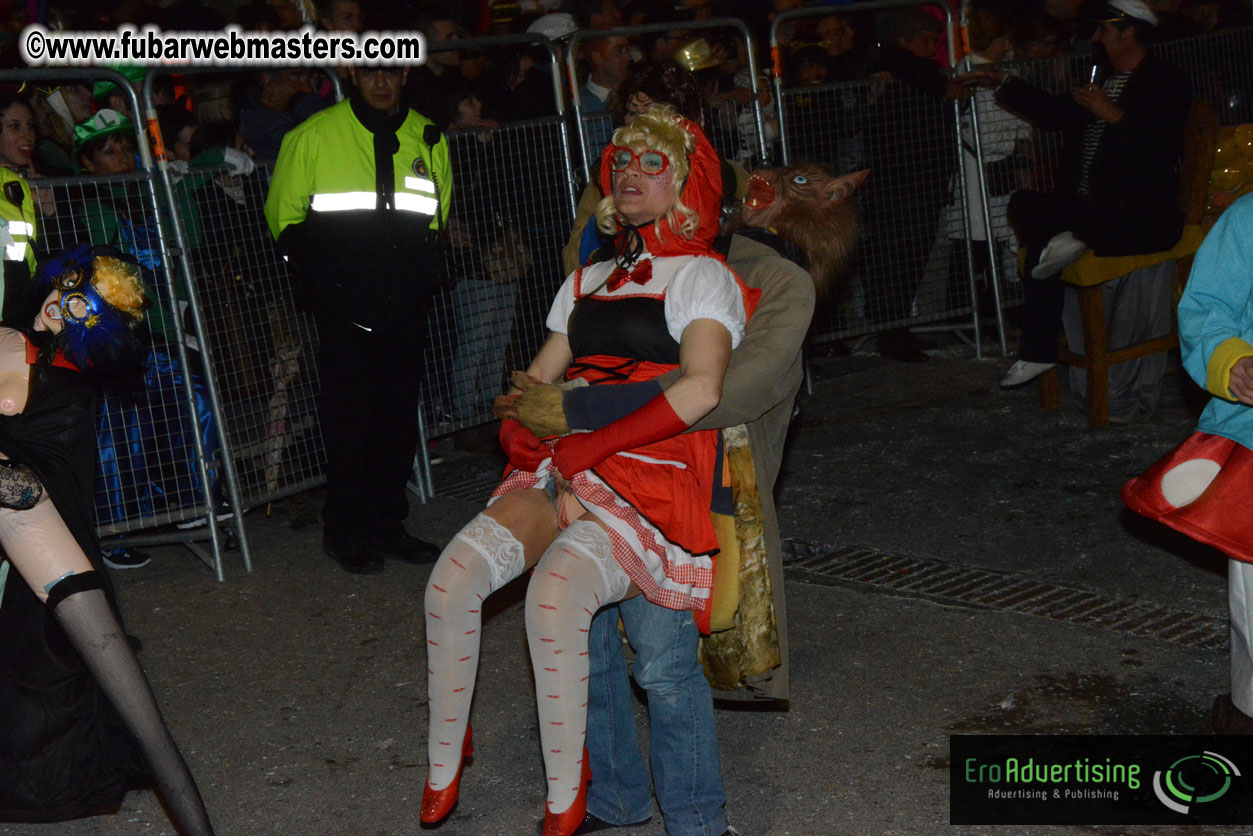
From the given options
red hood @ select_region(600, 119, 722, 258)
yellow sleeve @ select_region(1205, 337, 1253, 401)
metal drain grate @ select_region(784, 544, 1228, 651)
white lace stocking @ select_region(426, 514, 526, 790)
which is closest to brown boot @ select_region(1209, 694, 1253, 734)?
metal drain grate @ select_region(784, 544, 1228, 651)

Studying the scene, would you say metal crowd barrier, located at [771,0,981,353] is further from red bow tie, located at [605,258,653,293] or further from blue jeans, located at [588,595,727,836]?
blue jeans, located at [588,595,727,836]

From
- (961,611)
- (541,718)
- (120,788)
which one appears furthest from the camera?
(961,611)

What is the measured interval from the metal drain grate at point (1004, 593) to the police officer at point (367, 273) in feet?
5.76

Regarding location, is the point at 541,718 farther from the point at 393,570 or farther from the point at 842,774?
the point at 393,570

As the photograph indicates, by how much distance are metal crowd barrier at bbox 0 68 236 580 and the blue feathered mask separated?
79.6 inches

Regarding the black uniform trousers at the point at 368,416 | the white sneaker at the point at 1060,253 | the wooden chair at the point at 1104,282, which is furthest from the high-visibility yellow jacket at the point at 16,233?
the wooden chair at the point at 1104,282

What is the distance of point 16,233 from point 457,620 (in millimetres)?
2461

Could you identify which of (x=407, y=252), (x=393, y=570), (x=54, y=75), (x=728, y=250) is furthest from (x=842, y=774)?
(x=54, y=75)

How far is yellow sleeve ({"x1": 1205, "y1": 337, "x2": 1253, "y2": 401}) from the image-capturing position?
11.5 feet

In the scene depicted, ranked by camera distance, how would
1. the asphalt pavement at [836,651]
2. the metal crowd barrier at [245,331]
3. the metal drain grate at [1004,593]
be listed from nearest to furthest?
the asphalt pavement at [836,651]
the metal drain grate at [1004,593]
the metal crowd barrier at [245,331]

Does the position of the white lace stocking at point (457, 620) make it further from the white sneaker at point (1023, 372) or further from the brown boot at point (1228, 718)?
the white sneaker at point (1023, 372)

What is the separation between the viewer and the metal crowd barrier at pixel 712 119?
693cm

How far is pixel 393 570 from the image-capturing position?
582 cm

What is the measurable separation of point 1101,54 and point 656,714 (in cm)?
624
